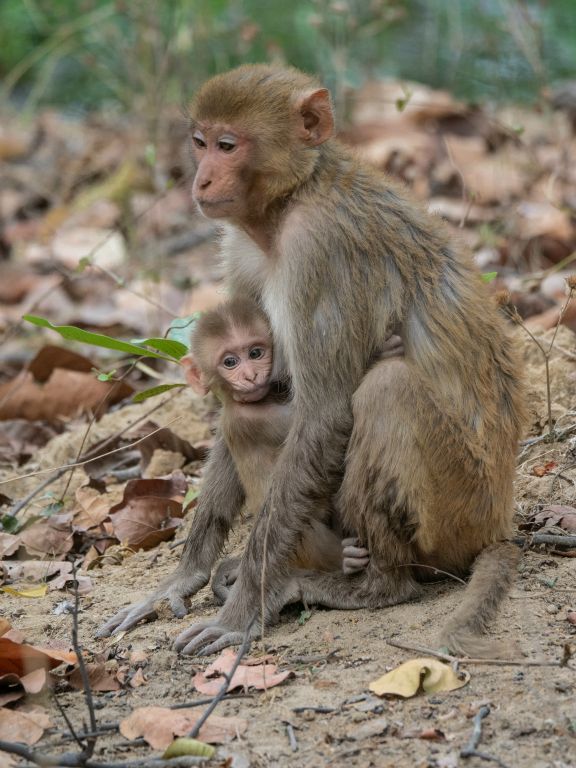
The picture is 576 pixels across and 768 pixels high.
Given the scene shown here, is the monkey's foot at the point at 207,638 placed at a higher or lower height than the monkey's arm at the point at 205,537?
lower

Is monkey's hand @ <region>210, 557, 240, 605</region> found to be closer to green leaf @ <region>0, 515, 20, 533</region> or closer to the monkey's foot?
the monkey's foot

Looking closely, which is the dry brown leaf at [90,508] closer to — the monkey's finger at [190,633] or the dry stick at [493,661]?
the monkey's finger at [190,633]

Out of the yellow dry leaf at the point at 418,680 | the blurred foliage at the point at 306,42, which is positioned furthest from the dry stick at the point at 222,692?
the blurred foliage at the point at 306,42

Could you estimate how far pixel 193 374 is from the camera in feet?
19.4

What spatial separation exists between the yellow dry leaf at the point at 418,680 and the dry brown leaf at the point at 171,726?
0.52 meters

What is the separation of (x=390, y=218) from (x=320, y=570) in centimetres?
166

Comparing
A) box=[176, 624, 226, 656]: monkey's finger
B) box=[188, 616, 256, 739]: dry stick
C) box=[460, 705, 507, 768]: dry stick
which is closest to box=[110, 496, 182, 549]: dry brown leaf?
box=[176, 624, 226, 656]: monkey's finger

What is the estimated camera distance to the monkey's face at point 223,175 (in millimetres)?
5219

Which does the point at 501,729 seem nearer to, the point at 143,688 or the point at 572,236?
the point at 143,688

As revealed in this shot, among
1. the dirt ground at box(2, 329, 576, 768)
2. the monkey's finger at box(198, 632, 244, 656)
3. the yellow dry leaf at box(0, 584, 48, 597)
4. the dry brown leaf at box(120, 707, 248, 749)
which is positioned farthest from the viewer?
the yellow dry leaf at box(0, 584, 48, 597)

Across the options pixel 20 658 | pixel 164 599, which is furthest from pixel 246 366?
pixel 20 658

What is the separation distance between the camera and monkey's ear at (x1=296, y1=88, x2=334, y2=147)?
525 centimetres

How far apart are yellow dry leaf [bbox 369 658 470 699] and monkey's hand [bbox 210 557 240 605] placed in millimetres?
1435

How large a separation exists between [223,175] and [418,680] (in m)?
2.40
